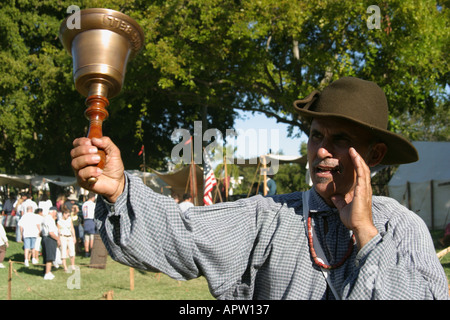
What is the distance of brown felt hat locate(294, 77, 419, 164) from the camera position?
6.58 feet

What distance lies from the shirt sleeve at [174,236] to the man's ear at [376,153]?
638 millimetres

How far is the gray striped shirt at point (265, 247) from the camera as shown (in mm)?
1716

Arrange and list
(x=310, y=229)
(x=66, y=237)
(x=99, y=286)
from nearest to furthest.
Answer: (x=310, y=229)
(x=99, y=286)
(x=66, y=237)

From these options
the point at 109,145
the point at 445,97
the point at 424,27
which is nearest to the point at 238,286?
the point at 109,145

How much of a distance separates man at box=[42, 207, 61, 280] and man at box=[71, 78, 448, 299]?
1087 centimetres

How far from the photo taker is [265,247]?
1.95 metres

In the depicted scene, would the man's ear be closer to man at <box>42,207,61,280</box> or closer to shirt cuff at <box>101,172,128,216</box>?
shirt cuff at <box>101,172,128,216</box>

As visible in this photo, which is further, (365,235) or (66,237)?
(66,237)

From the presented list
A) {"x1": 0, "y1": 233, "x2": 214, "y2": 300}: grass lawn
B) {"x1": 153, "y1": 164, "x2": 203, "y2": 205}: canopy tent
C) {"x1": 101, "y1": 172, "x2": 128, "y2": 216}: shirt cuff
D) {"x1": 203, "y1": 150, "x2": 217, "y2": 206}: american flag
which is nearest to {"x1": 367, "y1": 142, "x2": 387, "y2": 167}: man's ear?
{"x1": 101, "y1": 172, "x2": 128, "y2": 216}: shirt cuff

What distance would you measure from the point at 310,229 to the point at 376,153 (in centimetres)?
52

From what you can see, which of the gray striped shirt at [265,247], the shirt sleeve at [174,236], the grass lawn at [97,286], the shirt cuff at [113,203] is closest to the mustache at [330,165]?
the gray striped shirt at [265,247]

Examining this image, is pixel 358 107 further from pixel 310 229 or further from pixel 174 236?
pixel 174 236

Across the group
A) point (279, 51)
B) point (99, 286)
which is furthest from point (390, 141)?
point (279, 51)

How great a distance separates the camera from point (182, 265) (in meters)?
1.84
